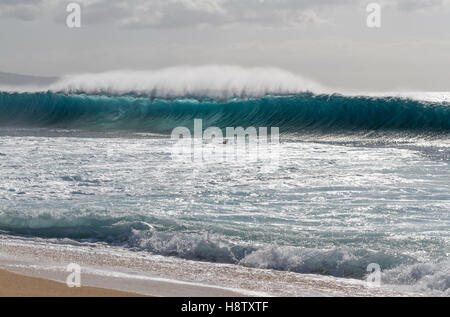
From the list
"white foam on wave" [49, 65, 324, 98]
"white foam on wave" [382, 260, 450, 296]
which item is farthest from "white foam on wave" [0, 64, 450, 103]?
"white foam on wave" [382, 260, 450, 296]

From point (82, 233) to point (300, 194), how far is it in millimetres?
3146

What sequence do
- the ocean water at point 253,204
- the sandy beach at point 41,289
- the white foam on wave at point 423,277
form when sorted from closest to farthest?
the sandy beach at point 41,289, the white foam on wave at point 423,277, the ocean water at point 253,204

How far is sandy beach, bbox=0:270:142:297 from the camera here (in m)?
5.13

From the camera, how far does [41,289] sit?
17.5 feet

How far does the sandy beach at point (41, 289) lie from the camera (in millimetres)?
5133

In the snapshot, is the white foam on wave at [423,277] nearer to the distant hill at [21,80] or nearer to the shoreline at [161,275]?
the shoreline at [161,275]

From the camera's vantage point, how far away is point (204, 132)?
26359 millimetres

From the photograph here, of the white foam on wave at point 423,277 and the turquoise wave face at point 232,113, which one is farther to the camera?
the turquoise wave face at point 232,113

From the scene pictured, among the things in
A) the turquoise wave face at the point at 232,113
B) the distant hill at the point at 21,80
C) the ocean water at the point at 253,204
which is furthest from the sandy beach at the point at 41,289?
the distant hill at the point at 21,80

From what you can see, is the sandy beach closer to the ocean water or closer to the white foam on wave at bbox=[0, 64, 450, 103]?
the ocean water

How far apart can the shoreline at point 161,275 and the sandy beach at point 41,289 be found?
0.63 feet

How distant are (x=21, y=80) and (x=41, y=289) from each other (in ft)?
141

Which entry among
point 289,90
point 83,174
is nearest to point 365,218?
point 83,174

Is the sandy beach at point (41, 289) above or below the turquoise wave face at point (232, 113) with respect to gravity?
below
